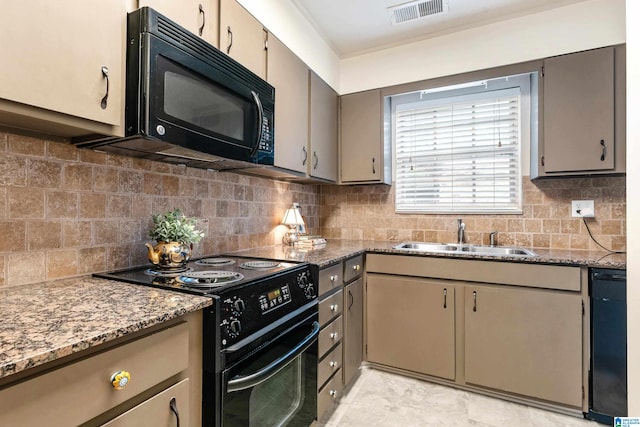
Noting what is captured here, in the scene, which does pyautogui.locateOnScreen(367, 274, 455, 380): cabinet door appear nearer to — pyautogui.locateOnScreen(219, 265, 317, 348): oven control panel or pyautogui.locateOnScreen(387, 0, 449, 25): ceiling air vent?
pyautogui.locateOnScreen(219, 265, 317, 348): oven control panel

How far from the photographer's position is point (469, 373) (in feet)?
6.86

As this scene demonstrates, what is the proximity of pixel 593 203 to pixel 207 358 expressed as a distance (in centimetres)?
262

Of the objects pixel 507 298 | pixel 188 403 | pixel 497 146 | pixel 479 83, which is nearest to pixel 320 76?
pixel 479 83

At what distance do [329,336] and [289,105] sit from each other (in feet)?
4.73

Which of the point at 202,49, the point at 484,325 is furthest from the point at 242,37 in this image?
the point at 484,325

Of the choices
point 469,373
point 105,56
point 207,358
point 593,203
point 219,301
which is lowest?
point 469,373

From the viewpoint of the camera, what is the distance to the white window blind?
2561 millimetres

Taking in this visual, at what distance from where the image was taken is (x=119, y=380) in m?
0.75

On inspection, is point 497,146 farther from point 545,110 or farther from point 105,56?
point 105,56

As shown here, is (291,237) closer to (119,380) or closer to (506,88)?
(119,380)

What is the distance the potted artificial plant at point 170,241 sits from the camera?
1372 mm

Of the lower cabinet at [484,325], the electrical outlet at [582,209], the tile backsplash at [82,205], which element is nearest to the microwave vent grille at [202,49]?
the tile backsplash at [82,205]

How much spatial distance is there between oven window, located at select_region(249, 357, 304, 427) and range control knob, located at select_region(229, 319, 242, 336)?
0.90 ft

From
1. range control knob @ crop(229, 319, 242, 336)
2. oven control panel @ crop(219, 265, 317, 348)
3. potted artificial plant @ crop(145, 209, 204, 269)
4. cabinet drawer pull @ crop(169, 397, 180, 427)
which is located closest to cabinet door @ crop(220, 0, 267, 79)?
potted artificial plant @ crop(145, 209, 204, 269)
